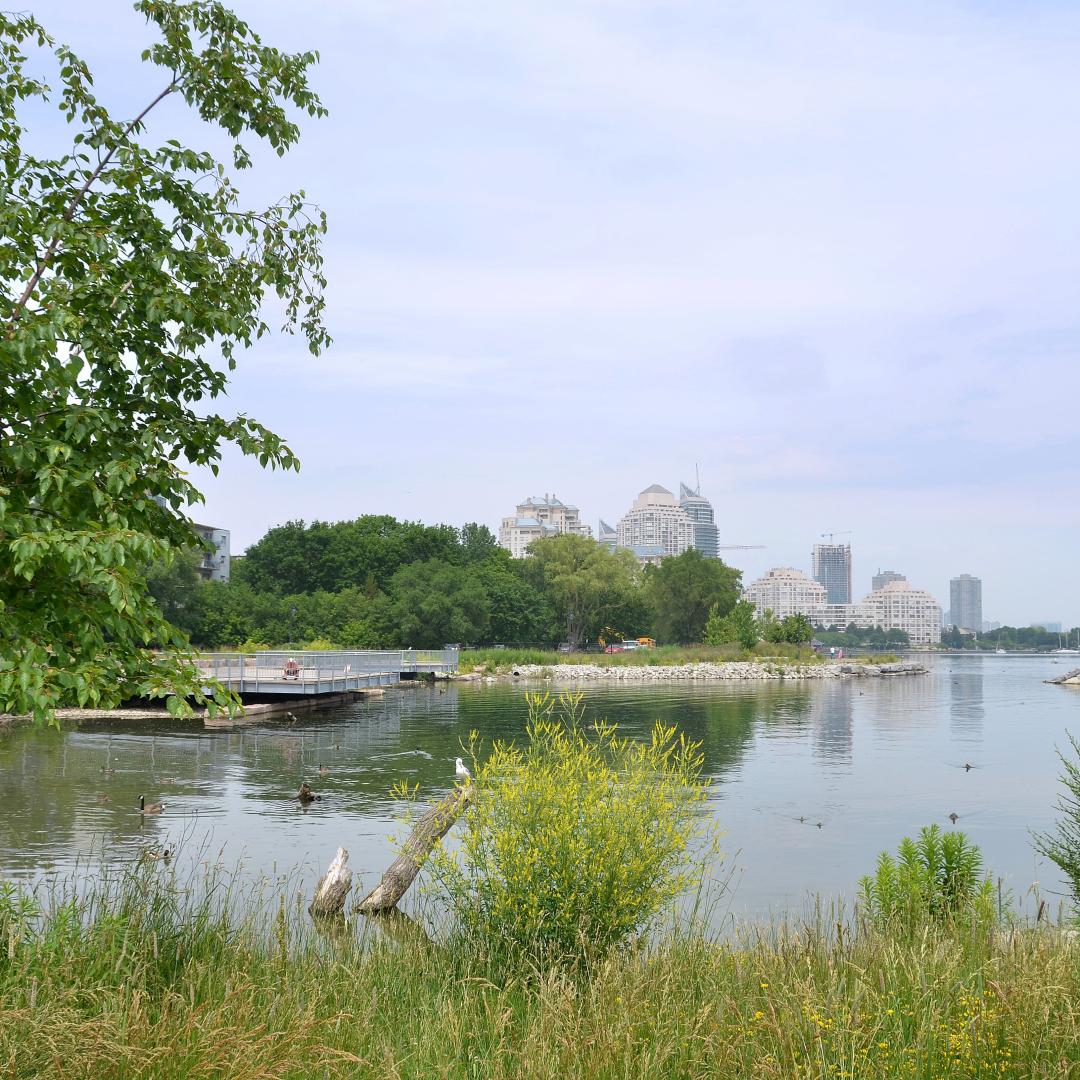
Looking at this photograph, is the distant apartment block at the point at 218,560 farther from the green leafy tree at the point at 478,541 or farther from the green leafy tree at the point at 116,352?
the green leafy tree at the point at 116,352

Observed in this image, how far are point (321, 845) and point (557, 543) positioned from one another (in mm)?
76636

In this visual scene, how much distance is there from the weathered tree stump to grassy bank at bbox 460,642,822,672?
1974 inches

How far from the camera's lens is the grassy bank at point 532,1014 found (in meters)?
4.27

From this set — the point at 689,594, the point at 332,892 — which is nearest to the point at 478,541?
the point at 689,594

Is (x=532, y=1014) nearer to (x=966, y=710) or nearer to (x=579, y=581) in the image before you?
(x=966, y=710)

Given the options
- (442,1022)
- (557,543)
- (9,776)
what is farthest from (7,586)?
(557,543)

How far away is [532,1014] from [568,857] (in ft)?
5.74

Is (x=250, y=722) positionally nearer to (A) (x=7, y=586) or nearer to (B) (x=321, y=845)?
(B) (x=321, y=845)

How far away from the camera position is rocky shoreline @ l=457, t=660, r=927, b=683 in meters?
61.6

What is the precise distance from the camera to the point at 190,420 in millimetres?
5914

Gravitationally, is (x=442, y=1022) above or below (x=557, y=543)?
below

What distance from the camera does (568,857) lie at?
23.6ft

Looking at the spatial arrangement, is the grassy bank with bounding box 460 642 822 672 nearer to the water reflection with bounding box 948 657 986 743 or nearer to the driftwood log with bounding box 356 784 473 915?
the water reflection with bounding box 948 657 986 743

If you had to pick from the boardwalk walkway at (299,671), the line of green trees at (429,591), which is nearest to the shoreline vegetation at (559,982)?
the boardwalk walkway at (299,671)
